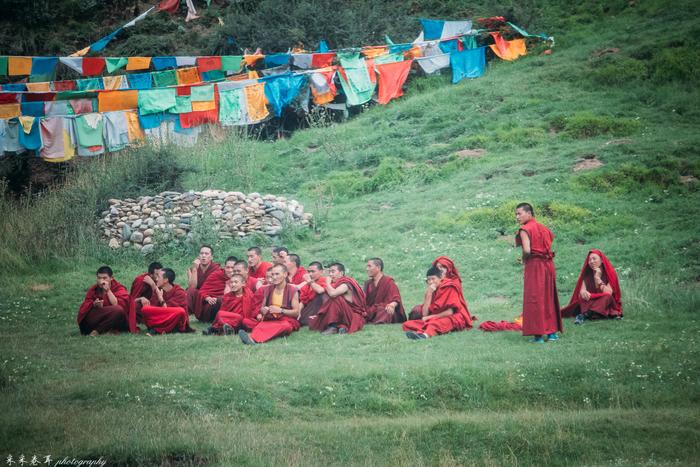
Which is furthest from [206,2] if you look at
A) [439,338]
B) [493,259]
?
[439,338]

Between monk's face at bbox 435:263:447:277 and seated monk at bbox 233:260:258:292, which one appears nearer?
monk's face at bbox 435:263:447:277

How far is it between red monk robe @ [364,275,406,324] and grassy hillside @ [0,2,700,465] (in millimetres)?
819

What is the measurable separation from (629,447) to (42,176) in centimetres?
1942

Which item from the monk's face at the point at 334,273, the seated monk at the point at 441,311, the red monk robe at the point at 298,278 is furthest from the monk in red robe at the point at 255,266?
the seated monk at the point at 441,311

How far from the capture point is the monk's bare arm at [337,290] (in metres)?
11.8

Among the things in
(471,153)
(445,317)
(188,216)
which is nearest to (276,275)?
(445,317)

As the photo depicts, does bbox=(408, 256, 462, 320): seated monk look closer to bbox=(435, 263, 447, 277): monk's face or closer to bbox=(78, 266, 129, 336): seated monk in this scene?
bbox=(435, 263, 447, 277): monk's face

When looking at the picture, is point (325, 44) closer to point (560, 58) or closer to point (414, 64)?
point (414, 64)

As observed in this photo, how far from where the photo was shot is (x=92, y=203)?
18.1m

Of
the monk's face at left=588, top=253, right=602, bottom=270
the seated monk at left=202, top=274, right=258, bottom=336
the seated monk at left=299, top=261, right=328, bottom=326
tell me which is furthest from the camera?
the seated monk at left=299, top=261, right=328, bottom=326

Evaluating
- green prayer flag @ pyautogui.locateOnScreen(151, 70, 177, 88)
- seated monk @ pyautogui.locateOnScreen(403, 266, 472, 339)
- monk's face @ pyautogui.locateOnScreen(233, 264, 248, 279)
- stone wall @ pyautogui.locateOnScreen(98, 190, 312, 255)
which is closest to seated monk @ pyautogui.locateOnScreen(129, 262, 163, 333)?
monk's face @ pyautogui.locateOnScreen(233, 264, 248, 279)

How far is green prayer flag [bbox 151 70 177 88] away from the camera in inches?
918

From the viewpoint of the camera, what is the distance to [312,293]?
12547mm

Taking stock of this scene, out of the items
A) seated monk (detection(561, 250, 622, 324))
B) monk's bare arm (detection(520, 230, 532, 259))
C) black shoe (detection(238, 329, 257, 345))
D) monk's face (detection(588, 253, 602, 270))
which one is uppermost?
monk's bare arm (detection(520, 230, 532, 259))
